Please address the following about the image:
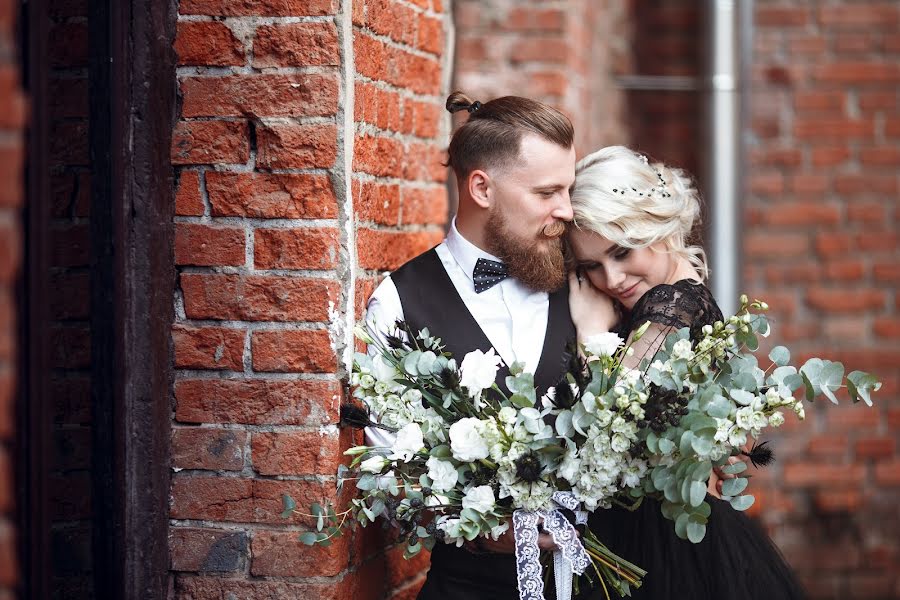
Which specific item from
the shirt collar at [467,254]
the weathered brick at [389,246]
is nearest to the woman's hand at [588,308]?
the shirt collar at [467,254]

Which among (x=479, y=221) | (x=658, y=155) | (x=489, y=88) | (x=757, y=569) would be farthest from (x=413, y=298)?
(x=658, y=155)

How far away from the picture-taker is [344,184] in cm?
236

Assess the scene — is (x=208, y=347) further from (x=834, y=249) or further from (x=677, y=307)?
(x=834, y=249)

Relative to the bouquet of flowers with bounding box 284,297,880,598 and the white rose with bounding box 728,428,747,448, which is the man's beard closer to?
the bouquet of flowers with bounding box 284,297,880,598

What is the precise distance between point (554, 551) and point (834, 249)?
9.26 feet

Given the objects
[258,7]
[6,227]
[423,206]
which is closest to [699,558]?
[423,206]

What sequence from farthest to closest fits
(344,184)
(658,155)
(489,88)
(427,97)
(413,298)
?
1. (658,155)
2. (489,88)
3. (427,97)
4. (413,298)
5. (344,184)

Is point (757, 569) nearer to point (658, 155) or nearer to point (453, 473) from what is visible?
point (453, 473)

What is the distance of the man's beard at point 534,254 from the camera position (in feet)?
8.45

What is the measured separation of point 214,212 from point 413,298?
1.64 ft

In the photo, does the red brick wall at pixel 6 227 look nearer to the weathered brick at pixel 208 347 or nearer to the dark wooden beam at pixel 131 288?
the dark wooden beam at pixel 131 288

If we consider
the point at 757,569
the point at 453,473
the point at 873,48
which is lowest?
the point at 757,569

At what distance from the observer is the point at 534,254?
2.58m

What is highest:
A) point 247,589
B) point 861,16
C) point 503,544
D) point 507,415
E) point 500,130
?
point 861,16
